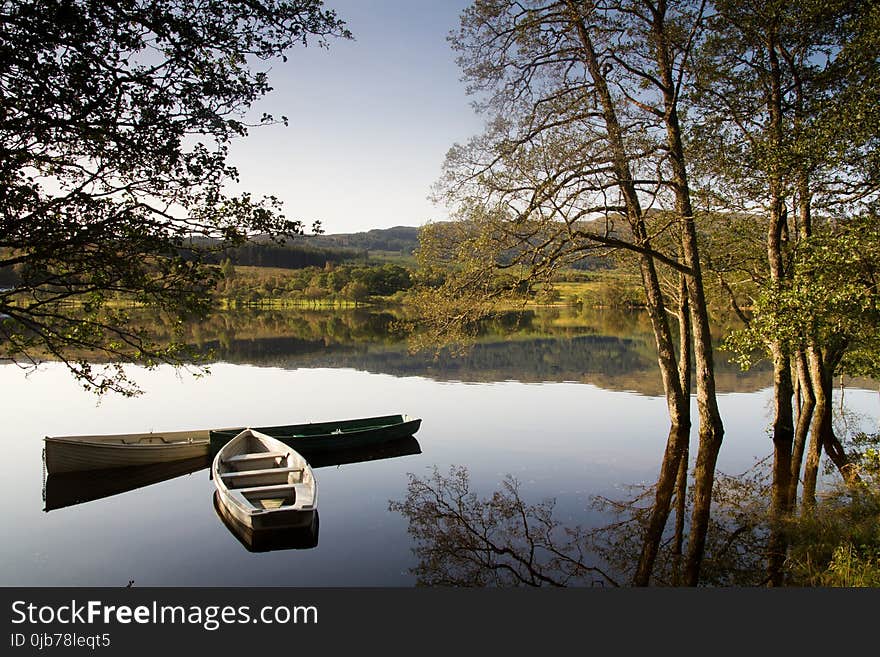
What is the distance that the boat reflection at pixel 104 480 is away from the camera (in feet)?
46.2

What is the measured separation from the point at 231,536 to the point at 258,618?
462 cm

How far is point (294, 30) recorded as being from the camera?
8305 mm

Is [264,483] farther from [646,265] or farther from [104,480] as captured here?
[646,265]

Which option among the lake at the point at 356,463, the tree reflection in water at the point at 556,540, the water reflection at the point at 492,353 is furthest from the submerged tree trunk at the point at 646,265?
the water reflection at the point at 492,353

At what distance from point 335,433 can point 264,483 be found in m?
4.12

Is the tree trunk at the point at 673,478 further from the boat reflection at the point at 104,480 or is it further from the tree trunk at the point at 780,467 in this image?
the boat reflection at the point at 104,480

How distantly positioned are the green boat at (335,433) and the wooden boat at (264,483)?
908 millimetres

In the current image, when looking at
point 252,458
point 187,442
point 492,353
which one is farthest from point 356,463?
point 492,353

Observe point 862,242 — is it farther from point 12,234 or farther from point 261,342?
point 261,342

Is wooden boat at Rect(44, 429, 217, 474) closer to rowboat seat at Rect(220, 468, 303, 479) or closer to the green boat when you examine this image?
the green boat

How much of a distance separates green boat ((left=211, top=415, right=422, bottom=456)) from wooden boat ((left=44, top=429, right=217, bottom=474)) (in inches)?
28.4

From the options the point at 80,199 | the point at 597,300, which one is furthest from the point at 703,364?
the point at 597,300

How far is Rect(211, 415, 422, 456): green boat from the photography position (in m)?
17.5

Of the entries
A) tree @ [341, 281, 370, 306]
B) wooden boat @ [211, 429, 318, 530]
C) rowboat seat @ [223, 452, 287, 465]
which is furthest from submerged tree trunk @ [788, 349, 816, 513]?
tree @ [341, 281, 370, 306]
